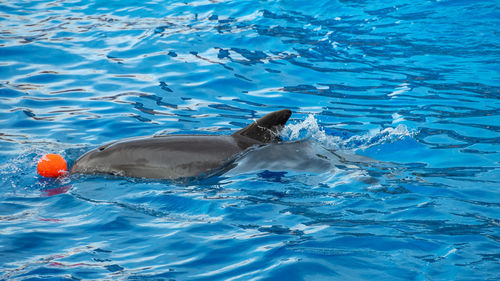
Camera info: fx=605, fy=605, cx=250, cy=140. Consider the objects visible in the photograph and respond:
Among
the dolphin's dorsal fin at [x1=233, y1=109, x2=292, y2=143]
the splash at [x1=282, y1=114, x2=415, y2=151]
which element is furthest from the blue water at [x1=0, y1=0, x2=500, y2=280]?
the dolphin's dorsal fin at [x1=233, y1=109, x2=292, y2=143]

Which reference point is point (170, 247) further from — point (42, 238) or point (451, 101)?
point (451, 101)

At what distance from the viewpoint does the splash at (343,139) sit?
7176mm

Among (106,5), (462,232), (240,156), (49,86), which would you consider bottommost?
(462,232)

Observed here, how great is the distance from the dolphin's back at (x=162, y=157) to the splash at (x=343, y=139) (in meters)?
1.30

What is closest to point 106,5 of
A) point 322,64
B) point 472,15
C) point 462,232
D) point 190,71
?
point 190,71

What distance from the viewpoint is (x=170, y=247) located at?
464 centimetres

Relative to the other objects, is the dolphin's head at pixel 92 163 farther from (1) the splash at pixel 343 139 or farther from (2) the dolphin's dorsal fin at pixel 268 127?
(1) the splash at pixel 343 139

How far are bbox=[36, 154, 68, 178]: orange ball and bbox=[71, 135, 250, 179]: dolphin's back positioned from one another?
14cm

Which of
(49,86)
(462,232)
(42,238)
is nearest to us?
(462,232)

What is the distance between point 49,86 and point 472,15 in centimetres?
878

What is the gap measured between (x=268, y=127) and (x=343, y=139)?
1593 mm

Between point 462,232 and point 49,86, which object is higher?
point 49,86

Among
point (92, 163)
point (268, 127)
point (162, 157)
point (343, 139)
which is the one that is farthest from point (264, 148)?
point (92, 163)

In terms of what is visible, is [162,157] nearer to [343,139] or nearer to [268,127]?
[268,127]
